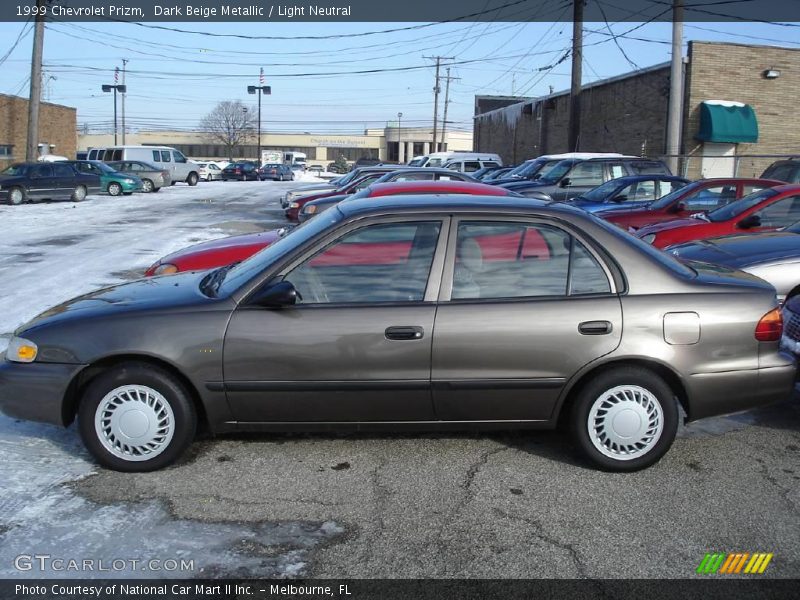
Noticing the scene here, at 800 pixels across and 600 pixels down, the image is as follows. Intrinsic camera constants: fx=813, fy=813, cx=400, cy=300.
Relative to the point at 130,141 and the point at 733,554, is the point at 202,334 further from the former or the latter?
the point at 130,141

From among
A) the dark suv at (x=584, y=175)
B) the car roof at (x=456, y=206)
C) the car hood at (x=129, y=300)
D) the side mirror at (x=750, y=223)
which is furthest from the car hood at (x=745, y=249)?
the dark suv at (x=584, y=175)

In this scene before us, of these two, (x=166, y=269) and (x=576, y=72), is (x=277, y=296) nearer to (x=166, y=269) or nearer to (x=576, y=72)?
(x=166, y=269)

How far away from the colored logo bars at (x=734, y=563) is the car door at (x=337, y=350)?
1.60 meters

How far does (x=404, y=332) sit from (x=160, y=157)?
38058mm

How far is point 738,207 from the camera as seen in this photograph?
35.4 ft

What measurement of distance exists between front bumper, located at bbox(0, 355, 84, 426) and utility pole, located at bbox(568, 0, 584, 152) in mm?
24109

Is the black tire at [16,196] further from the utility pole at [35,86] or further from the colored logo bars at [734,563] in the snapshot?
the colored logo bars at [734,563]

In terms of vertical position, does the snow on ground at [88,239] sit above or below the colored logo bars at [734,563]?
above

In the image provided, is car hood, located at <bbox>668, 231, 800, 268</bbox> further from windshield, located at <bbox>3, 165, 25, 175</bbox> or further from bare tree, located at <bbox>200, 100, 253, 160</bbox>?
bare tree, located at <bbox>200, 100, 253, 160</bbox>

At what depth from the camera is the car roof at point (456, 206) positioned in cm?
466

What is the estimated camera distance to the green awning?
25.8 m

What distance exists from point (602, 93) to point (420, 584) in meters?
32.0

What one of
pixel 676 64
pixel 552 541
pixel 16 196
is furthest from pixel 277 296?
pixel 16 196

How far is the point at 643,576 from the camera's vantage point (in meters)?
3.46
